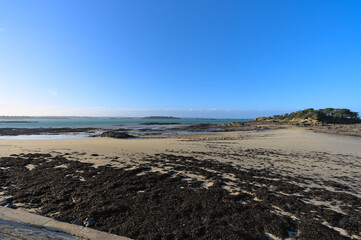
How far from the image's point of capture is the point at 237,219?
393cm

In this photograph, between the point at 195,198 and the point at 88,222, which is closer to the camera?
the point at 88,222

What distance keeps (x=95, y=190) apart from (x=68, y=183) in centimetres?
130

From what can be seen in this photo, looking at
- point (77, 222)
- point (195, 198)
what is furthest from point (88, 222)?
point (195, 198)

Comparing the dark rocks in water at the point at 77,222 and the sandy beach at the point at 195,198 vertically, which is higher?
the dark rocks in water at the point at 77,222

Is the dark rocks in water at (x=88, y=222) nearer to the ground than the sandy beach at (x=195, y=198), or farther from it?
A: farther from it

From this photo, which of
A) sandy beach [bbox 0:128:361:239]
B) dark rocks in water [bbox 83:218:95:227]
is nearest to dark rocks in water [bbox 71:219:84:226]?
dark rocks in water [bbox 83:218:95:227]

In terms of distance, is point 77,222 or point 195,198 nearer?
point 77,222

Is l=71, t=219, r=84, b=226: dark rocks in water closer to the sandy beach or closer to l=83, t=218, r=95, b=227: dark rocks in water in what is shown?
l=83, t=218, r=95, b=227: dark rocks in water

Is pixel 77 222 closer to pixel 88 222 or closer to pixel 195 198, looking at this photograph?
pixel 88 222

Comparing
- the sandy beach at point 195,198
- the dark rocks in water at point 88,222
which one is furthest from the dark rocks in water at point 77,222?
the sandy beach at point 195,198

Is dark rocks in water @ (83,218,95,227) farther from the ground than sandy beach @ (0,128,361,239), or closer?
farther from the ground

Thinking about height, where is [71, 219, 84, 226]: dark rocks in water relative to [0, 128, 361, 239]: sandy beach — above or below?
above

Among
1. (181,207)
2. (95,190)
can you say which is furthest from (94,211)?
(181,207)

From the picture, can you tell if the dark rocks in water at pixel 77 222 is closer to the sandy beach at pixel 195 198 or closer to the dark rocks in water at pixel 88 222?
the dark rocks in water at pixel 88 222
